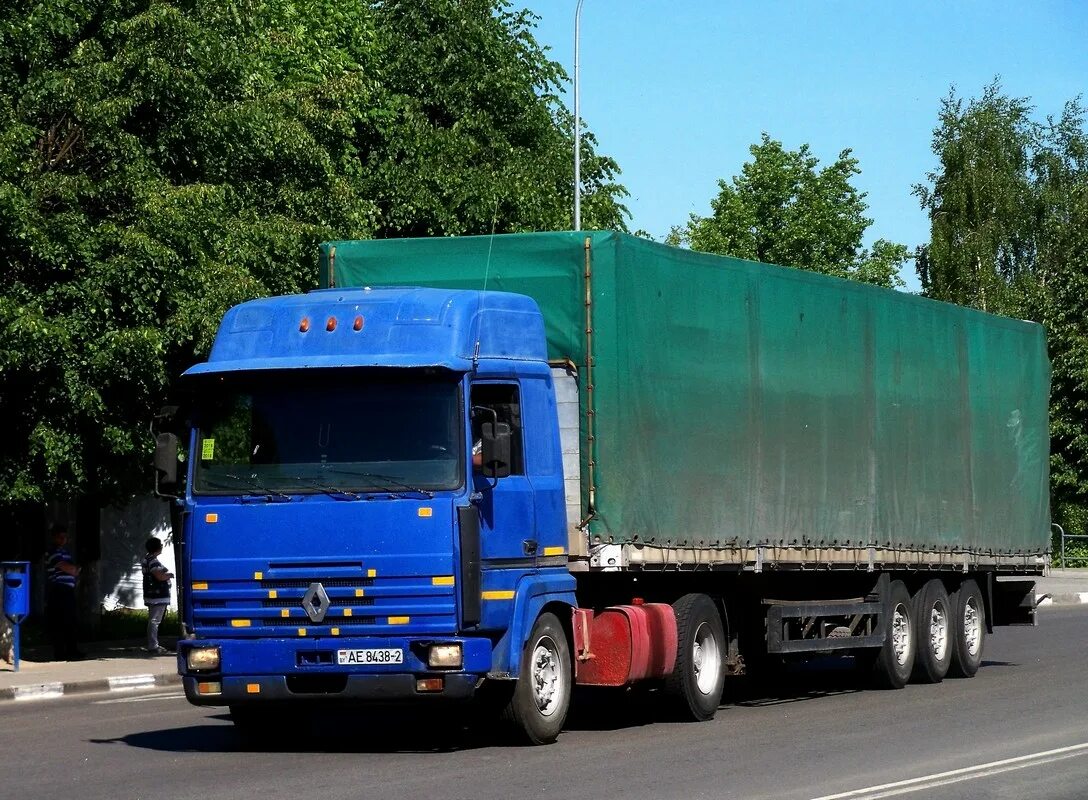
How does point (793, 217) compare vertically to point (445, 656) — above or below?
above

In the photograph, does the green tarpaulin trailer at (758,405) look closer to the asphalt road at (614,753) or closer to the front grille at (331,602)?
the asphalt road at (614,753)

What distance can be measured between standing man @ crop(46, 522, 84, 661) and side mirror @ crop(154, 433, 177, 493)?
11139mm

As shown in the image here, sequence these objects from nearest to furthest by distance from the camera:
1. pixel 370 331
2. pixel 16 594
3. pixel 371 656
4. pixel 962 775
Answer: pixel 962 775 → pixel 371 656 → pixel 370 331 → pixel 16 594

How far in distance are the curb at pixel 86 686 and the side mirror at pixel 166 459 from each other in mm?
7825

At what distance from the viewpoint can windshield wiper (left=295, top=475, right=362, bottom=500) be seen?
12.3 metres

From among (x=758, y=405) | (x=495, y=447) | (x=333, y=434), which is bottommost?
(x=495, y=447)

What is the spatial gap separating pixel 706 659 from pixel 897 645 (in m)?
4.23

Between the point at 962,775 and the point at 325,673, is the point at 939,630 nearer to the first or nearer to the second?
the point at 962,775

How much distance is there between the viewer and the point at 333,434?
12.5m

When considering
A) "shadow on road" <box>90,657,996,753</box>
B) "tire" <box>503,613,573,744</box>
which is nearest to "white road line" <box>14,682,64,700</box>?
"shadow on road" <box>90,657,996,753</box>

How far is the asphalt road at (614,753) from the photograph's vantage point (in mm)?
11023

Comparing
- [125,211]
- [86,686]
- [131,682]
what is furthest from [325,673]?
[125,211]

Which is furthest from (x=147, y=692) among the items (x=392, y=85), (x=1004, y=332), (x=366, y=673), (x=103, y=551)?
(x=392, y=85)

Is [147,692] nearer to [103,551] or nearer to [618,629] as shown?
[618,629]
